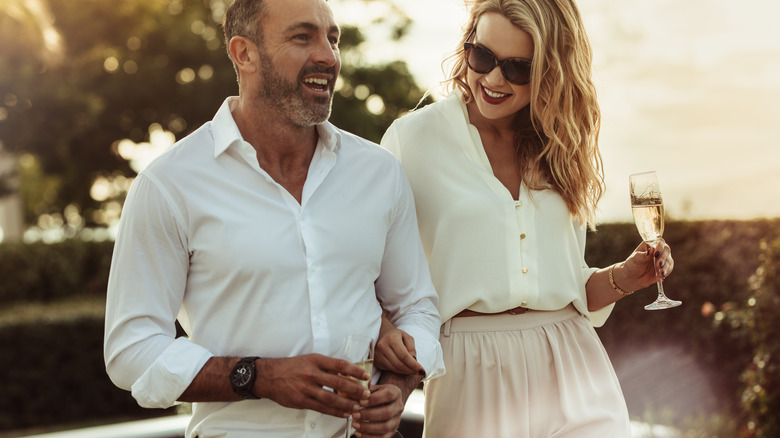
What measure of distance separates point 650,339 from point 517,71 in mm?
5707

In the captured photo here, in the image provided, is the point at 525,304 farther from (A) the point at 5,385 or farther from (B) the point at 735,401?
(A) the point at 5,385

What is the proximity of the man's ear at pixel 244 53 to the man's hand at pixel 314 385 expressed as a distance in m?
1.14

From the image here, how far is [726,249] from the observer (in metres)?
7.98

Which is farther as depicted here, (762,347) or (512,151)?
(762,347)

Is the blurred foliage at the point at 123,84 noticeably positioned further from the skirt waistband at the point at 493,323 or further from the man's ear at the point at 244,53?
the skirt waistband at the point at 493,323

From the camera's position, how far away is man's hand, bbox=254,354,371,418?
269 cm

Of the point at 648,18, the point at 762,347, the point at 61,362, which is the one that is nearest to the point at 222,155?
the point at 762,347

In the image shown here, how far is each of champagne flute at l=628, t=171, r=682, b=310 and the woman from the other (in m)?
0.07

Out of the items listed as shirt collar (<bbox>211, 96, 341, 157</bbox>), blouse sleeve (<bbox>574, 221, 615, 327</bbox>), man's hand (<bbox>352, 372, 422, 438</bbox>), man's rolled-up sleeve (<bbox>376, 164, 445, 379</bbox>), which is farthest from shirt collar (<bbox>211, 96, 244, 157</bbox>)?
blouse sleeve (<bbox>574, 221, 615, 327</bbox>)

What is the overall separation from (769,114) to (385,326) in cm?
652

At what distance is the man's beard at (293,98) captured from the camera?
10.2 ft

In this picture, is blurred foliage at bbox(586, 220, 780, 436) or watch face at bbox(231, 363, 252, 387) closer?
watch face at bbox(231, 363, 252, 387)

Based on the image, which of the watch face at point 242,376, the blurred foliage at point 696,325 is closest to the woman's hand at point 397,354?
the watch face at point 242,376

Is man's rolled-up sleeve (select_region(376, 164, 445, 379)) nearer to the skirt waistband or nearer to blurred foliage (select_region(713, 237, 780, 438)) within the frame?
the skirt waistband
